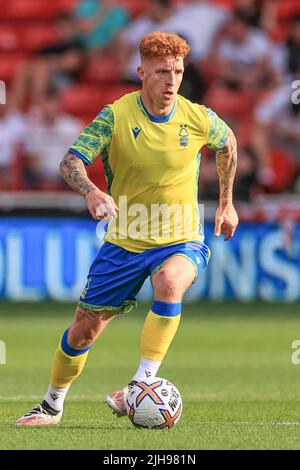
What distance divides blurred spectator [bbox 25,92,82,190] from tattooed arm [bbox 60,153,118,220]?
10896 mm

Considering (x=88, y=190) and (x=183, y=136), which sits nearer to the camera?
(x=88, y=190)

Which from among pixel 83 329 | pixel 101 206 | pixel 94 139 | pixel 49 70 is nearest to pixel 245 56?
pixel 49 70

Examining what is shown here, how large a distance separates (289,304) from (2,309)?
153 inches

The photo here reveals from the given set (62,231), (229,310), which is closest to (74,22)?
(62,231)

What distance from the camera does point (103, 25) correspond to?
63.3 ft

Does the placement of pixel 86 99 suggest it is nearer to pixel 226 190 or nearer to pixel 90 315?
pixel 226 190

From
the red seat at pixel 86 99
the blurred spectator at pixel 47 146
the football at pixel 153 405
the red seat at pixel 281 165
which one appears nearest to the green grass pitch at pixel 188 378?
the football at pixel 153 405

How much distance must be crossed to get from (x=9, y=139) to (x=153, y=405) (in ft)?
39.8

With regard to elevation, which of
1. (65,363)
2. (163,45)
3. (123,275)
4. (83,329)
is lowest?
(65,363)

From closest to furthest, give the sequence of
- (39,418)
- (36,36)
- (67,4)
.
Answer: (39,418) → (36,36) → (67,4)

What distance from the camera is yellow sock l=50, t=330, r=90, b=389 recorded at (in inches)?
265

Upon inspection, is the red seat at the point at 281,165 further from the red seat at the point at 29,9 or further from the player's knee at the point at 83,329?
the player's knee at the point at 83,329

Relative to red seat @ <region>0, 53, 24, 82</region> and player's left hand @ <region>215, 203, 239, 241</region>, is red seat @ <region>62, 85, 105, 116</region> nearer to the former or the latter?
red seat @ <region>0, 53, 24, 82</region>

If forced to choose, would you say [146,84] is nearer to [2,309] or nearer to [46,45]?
[2,309]
